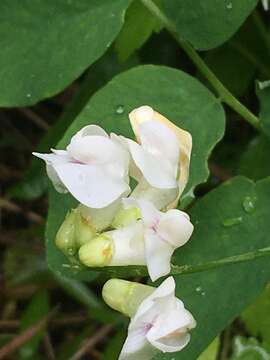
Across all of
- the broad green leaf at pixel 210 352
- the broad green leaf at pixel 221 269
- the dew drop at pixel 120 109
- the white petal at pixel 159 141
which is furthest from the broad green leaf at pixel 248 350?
the white petal at pixel 159 141

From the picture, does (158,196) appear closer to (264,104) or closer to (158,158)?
(158,158)

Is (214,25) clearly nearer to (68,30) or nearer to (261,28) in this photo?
(68,30)

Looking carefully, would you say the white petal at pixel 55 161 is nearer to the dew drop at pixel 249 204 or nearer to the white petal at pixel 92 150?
the white petal at pixel 92 150

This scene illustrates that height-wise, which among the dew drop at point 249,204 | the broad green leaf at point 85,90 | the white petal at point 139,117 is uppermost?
the white petal at point 139,117

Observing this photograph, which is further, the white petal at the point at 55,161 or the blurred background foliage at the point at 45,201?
the blurred background foliage at the point at 45,201

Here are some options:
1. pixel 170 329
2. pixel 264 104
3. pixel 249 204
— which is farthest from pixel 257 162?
pixel 170 329

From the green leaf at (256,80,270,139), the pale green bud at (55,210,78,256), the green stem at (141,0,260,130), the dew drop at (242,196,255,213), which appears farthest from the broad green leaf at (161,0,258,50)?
the pale green bud at (55,210,78,256)

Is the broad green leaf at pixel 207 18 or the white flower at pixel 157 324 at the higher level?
the white flower at pixel 157 324
